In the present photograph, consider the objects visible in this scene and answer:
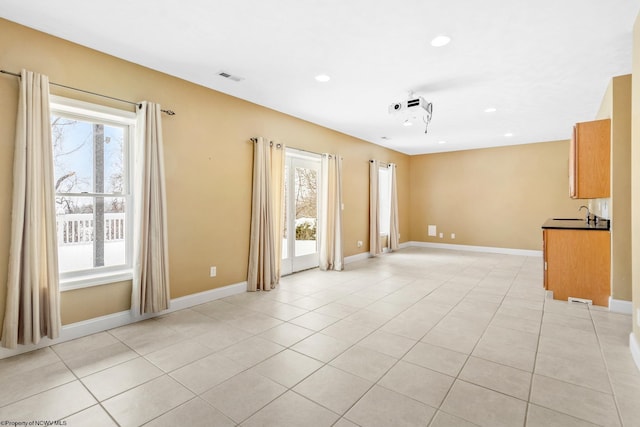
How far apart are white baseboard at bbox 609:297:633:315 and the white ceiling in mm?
2579

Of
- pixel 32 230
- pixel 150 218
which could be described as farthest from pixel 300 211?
pixel 32 230

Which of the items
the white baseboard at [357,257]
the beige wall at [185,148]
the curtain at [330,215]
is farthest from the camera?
the white baseboard at [357,257]

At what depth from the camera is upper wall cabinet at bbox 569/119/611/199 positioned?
3.81m

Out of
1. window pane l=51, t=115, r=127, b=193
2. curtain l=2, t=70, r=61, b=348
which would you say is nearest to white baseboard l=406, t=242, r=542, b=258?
window pane l=51, t=115, r=127, b=193

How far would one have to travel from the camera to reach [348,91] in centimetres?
414

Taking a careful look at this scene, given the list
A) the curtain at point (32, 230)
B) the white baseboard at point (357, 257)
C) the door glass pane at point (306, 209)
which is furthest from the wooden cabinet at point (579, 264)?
the curtain at point (32, 230)

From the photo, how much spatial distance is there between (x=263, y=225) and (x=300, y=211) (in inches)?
48.3

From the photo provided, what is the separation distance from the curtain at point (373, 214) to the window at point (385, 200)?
757 mm

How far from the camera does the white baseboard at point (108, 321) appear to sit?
2.68m

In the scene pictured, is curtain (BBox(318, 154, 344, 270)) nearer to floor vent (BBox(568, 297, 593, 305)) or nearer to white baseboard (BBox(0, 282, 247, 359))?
white baseboard (BBox(0, 282, 247, 359))

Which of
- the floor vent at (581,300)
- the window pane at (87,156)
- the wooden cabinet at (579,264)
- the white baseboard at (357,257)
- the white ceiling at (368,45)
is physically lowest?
the floor vent at (581,300)

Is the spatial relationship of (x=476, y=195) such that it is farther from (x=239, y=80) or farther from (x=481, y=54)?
(x=239, y=80)

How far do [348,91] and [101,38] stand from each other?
8.78 ft

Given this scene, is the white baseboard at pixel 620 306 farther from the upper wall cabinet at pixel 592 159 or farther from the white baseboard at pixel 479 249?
the white baseboard at pixel 479 249
